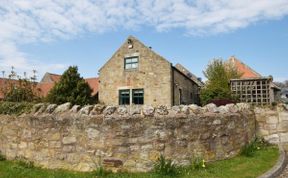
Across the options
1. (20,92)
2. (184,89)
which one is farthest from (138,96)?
(20,92)

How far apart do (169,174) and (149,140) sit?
0.89 m

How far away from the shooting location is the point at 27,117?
300 inches

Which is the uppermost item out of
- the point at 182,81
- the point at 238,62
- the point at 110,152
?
the point at 238,62

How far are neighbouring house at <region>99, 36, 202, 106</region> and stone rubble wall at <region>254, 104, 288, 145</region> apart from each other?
50.5 feet

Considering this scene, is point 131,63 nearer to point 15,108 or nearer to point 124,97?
point 124,97

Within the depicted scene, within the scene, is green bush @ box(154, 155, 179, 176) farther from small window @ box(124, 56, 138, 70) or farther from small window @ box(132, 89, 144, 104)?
small window @ box(124, 56, 138, 70)

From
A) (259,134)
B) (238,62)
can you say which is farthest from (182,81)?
(259,134)

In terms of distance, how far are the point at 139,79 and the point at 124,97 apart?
236cm

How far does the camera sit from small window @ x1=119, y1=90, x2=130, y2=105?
27.9m

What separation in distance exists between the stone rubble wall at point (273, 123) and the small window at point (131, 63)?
18.4 meters

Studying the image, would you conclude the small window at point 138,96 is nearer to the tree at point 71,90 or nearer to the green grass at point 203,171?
the tree at point 71,90

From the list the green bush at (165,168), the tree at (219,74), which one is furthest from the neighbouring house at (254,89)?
the green bush at (165,168)

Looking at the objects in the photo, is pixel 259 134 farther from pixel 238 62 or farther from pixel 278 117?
pixel 238 62

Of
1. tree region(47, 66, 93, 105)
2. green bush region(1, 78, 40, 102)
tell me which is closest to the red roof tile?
tree region(47, 66, 93, 105)
